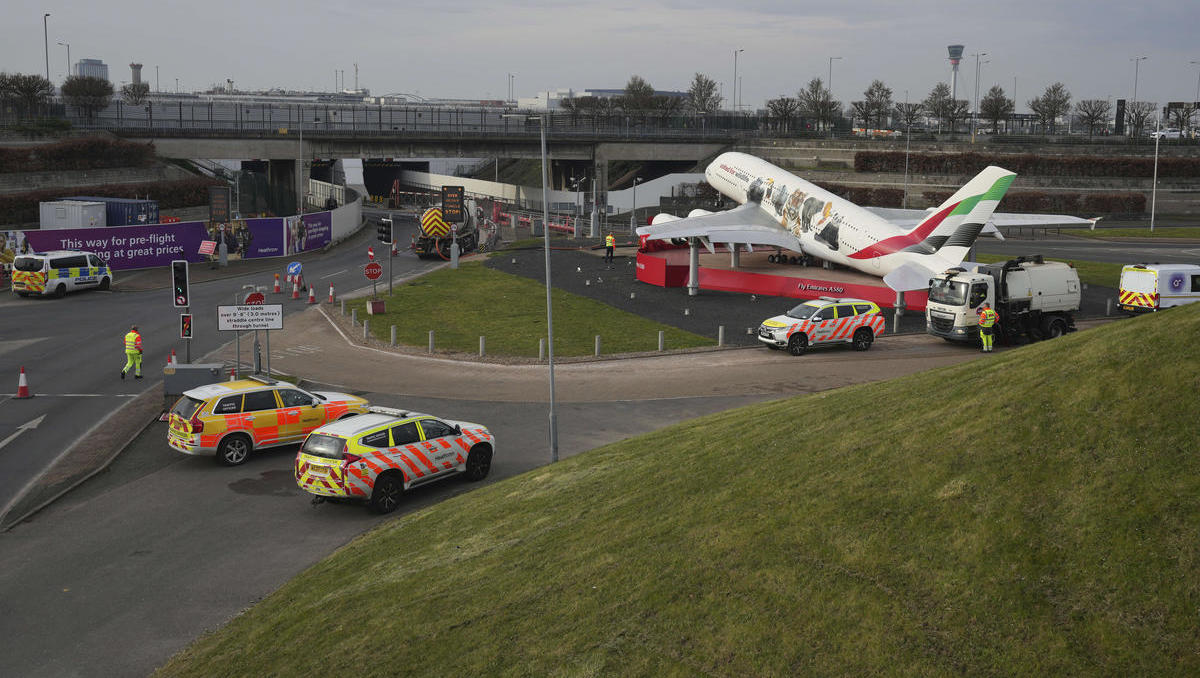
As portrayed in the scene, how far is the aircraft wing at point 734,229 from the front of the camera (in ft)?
168

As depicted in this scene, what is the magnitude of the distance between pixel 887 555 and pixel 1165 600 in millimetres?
2759

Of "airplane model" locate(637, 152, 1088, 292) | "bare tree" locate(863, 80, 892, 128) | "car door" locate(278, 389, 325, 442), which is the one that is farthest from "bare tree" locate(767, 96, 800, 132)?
"car door" locate(278, 389, 325, 442)

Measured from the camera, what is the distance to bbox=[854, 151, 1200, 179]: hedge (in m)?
89.7

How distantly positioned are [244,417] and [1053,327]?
27928 mm

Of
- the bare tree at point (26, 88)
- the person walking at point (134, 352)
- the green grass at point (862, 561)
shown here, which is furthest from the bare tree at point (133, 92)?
the green grass at point (862, 561)

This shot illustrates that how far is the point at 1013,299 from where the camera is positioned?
3703cm

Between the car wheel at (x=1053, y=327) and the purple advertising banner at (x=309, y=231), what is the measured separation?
46.4 m

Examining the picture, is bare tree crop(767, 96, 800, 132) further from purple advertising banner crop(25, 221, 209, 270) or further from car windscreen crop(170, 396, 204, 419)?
car windscreen crop(170, 396, 204, 419)

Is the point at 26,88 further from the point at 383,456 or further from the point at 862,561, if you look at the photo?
the point at 862,561

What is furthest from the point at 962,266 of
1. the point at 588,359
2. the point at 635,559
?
the point at 635,559

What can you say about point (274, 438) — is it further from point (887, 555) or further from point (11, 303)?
point (11, 303)

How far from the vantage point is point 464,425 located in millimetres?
24156

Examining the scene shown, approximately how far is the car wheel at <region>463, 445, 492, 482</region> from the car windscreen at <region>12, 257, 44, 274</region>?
34.1 metres

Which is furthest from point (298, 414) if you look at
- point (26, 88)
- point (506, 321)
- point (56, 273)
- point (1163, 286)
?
point (26, 88)
